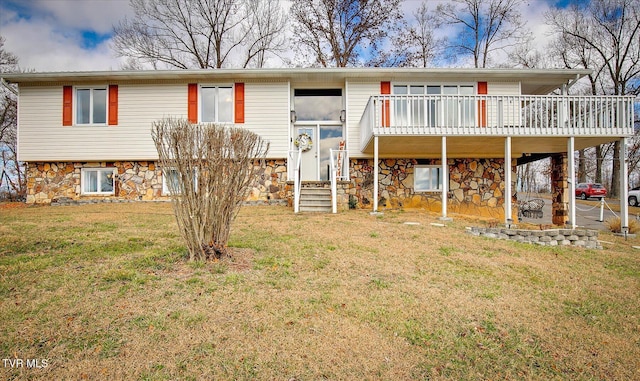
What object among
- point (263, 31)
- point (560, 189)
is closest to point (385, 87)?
point (560, 189)

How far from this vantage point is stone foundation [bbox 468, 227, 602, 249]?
7238mm

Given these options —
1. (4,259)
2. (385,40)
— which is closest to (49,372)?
(4,259)

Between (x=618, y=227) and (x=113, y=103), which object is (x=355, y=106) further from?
(x=618, y=227)

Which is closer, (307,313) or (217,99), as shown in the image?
(307,313)

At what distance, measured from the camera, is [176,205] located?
4.08m

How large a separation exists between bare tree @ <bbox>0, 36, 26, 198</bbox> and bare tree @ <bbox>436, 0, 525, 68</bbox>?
2384cm

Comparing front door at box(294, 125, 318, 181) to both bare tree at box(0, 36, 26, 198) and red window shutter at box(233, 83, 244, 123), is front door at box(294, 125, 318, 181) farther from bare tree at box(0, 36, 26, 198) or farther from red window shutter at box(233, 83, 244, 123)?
bare tree at box(0, 36, 26, 198)

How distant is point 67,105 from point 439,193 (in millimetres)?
13392

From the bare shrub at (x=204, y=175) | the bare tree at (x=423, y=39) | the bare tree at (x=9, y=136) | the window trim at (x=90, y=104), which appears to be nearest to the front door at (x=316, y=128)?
the window trim at (x=90, y=104)

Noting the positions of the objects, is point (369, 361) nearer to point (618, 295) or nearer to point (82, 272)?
point (82, 272)

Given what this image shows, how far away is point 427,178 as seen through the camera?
1232 cm

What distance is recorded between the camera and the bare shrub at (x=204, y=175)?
3791 mm

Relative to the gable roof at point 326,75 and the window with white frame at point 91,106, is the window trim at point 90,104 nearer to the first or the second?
the window with white frame at point 91,106

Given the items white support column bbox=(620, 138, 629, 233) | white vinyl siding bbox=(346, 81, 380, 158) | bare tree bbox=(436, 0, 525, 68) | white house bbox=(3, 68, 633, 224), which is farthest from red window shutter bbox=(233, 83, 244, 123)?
bare tree bbox=(436, 0, 525, 68)
